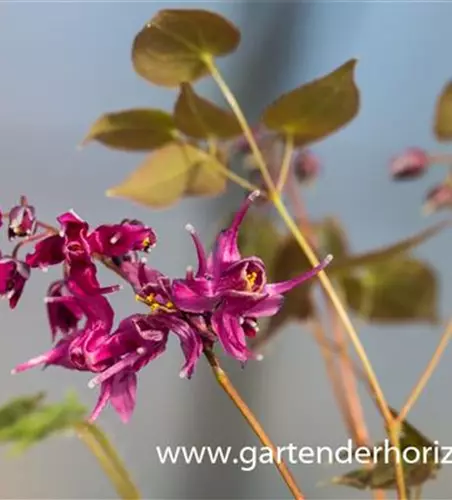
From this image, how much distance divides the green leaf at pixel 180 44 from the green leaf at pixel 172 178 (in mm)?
50

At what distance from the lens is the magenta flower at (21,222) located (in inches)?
12.6

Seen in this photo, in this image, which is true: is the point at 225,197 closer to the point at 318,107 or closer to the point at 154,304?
the point at 318,107

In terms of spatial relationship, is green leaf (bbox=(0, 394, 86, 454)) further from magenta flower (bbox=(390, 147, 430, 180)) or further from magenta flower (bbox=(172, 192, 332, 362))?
magenta flower (bbox=(390, 147, 430, 180))

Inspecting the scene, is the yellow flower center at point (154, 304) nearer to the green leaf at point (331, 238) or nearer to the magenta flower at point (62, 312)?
the magenta flower at point (62, 312)

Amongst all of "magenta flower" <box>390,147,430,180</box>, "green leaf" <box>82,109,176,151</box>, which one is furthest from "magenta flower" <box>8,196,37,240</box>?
"magenta flower" <box>390,147,430,180</box>

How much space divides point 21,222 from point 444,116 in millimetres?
289

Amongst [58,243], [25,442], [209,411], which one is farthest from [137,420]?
[58,243]

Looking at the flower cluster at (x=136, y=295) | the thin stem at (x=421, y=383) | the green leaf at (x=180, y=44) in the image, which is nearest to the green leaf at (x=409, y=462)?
the thin stem at (x=421, y=383)

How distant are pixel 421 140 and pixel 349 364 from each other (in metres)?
0.33

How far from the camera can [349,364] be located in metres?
0.64

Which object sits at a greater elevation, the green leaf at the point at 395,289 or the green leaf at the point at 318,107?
the green leaf at the point at 318,107

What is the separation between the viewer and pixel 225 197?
2.54ft

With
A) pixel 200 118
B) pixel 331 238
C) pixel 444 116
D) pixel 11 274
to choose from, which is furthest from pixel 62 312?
pixel 331 238

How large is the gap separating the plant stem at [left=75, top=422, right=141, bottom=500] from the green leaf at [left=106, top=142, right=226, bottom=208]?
0.47 ft
